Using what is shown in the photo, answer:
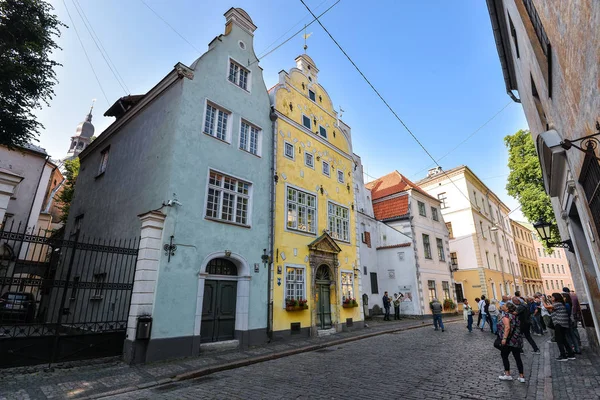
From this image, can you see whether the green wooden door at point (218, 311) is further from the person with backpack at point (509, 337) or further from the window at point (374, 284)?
the window at point (374, 284)

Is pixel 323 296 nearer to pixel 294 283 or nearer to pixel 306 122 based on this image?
pixel 294 283

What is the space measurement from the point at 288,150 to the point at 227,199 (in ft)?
16.6

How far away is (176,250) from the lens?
34.4 feet

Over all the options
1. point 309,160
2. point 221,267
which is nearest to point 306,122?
point 309,160

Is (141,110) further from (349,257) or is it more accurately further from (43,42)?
(349,257)

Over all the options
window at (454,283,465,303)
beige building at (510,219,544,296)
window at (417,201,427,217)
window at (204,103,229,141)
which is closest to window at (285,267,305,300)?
window at (204,103,229,141)

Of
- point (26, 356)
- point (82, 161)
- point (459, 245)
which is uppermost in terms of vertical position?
point (82, 161)

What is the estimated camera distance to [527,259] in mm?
49312

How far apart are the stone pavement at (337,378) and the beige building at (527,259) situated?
43.6 meters

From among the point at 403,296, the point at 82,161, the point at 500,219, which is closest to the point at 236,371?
the point at 82,161

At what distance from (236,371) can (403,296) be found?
1924 cm

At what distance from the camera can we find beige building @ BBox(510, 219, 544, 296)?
45656 mm

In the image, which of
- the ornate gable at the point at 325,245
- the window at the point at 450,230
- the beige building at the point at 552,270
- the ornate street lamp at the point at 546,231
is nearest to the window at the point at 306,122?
the ornate gable at the point at 325,245

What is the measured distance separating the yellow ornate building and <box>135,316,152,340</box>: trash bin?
17.7 ft
